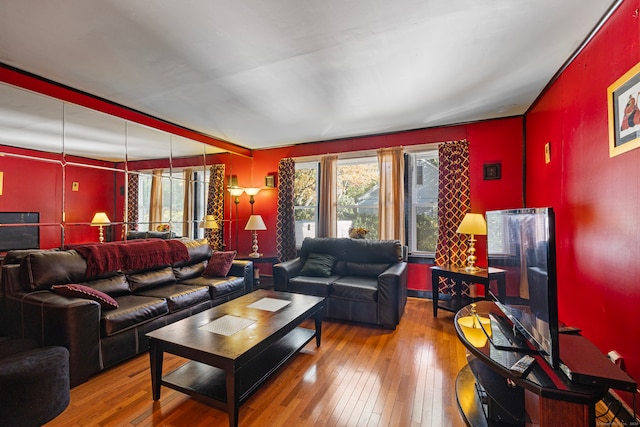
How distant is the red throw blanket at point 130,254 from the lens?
103 inches

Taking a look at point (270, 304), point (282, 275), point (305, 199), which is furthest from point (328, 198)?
point (270, 304)

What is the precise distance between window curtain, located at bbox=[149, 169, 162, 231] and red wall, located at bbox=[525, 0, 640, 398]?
4430 millimetres

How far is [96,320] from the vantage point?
6.88 feet

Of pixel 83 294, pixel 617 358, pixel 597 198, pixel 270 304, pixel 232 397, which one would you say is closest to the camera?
pixel 232 397

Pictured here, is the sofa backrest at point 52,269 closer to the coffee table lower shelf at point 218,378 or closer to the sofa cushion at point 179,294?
the sofa cushion at point 179,294

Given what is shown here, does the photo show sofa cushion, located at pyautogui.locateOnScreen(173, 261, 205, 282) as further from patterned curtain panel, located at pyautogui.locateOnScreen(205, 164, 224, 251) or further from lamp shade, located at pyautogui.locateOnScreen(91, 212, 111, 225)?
patterned curtain panel, located at pyautogui.locateOnScreen(205, 164, 224, 251)

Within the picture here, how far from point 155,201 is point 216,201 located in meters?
1.18

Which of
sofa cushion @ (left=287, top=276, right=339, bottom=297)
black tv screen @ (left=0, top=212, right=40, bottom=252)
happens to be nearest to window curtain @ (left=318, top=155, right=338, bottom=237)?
sofa cushion @ (left=287, top=276, right=339, bottom=297)

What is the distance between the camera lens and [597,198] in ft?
6.32

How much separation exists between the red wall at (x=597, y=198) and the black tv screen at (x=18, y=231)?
14.9ft

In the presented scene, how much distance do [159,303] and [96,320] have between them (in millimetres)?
554

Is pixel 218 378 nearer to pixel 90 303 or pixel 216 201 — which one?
pixel 90 303

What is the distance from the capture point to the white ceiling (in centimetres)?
171

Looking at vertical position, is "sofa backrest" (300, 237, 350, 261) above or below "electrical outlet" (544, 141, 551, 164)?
below
